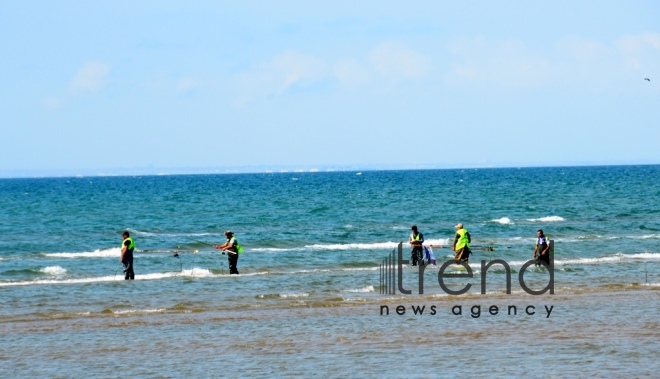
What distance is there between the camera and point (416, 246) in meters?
27.0

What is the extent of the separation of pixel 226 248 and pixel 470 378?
1555 centimetres

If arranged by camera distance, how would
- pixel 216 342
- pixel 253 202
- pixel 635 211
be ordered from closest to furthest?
pixel 216 342 → pixel 635 211 → pixel 253 202

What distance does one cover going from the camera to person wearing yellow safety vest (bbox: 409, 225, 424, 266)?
26.8 m

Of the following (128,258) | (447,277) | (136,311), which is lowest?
(136,311)

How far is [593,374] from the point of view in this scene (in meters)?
12.1

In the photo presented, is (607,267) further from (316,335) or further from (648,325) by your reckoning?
(316,335)

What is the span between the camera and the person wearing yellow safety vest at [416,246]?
26766 mm

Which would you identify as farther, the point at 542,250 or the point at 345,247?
the point at 345,247

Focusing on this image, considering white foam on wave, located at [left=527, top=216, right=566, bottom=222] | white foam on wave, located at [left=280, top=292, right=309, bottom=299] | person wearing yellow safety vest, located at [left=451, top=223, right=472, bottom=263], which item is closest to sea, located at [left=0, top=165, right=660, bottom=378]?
white foam on wave, located at [left=280, top=292, right=309, bottom=299]

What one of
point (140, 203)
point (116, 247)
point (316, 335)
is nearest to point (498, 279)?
point (316, 335)

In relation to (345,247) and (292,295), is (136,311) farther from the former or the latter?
(345,247)

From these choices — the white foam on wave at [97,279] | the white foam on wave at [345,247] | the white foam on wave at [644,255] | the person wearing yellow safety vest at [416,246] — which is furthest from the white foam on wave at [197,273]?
the white foam on wave at [644,255]

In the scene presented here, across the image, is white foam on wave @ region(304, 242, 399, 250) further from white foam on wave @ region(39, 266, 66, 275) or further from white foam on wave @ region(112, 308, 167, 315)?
white foam on wave @ region(112, 308, 167, 315)

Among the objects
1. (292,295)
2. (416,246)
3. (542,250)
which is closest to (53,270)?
(292,295)
